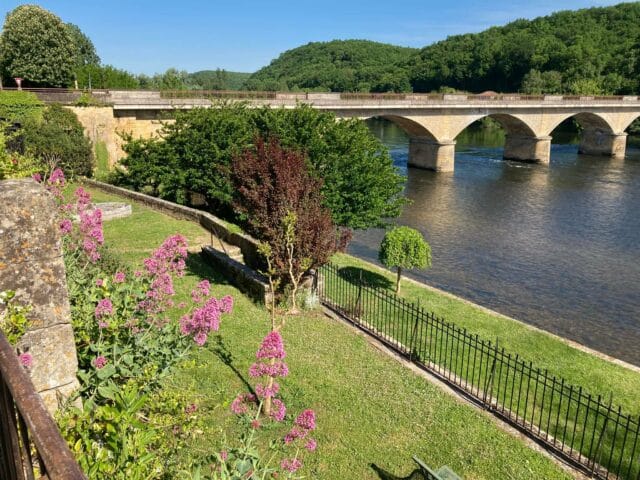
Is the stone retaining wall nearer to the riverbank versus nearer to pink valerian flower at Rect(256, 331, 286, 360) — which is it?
the riverbank

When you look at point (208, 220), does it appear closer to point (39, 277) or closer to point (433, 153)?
point (39, 277)

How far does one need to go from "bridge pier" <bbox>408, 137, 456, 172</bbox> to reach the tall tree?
37.8 meters

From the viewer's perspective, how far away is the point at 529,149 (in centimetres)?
4888

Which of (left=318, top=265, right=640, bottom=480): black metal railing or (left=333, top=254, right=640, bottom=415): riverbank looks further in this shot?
(left=333, top=254, right=640, bottom=415): riverbank

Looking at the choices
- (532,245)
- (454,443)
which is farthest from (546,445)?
(532,245)

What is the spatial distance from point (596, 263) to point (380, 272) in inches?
368

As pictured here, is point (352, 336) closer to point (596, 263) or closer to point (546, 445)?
point (546, 445)

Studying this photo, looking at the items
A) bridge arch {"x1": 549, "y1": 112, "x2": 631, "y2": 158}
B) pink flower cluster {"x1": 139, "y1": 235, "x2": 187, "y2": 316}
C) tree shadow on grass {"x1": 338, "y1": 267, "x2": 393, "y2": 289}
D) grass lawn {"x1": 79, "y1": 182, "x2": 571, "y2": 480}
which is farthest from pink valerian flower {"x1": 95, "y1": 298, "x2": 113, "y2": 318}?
bridge arch {"x1": 549, "y1": 112, "x2": 631, "y2": 158}

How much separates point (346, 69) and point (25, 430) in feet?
505

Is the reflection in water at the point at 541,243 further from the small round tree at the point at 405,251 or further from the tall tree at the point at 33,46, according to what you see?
the tall tree at the point at 33,46

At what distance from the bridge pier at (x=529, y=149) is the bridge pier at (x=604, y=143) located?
31.9ft

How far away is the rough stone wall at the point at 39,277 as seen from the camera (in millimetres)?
3234

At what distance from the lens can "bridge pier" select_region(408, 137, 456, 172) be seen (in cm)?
4231

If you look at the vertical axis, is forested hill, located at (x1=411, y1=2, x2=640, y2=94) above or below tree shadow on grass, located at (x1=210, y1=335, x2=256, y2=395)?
above
